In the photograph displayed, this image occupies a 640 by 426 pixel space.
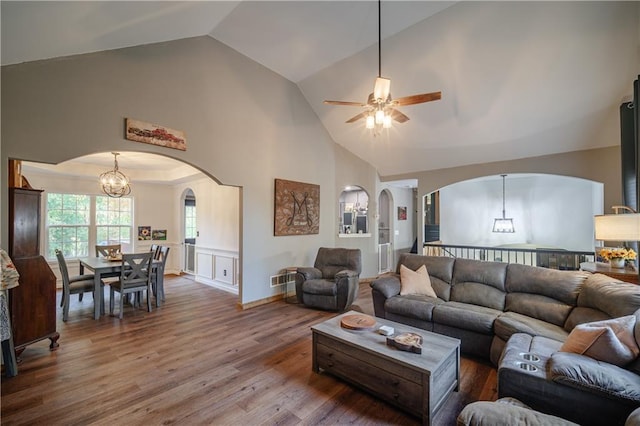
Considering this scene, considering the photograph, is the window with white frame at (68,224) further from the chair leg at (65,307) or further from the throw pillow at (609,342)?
the throw pillow at (609,342)

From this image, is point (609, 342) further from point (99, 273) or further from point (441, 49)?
point (99, 273)

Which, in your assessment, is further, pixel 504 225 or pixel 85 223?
pixel 504 225

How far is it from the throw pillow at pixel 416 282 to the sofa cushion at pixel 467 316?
15.2 inches

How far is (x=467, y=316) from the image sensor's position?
291 cm

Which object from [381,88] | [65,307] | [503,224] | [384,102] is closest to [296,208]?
[384,102]

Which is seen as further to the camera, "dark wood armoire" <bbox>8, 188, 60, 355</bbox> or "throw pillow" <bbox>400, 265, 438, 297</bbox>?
"throw pillow" <bbox>400, 265, 438, 297</bbox>

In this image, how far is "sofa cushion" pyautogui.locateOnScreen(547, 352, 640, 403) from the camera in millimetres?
1515

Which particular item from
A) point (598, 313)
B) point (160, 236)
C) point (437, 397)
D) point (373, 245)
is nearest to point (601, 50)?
point (598, 313)

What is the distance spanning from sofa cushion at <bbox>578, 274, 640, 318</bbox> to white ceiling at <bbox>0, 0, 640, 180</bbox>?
8.68 ft

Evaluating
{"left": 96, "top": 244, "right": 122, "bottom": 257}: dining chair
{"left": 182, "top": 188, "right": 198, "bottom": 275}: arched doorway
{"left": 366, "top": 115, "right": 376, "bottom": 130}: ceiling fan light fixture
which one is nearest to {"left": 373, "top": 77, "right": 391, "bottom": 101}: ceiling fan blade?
{"left": 366, "top": 115, "right": 376, "bottom": 130}: ceiling fan light fixture

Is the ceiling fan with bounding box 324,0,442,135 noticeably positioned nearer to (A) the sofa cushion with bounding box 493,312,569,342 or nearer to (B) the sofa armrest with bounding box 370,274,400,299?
(B) the sofa armrest with bounding box 370,274,400,299

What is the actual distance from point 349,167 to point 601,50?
14.2 ft

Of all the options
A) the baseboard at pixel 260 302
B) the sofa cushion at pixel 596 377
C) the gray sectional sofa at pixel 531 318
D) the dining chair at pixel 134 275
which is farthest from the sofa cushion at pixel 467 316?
the dining chair at pixel 134 275

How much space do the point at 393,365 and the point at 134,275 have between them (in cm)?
417
